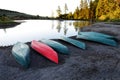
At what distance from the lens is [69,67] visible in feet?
25.0

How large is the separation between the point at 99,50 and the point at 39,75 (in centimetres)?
402

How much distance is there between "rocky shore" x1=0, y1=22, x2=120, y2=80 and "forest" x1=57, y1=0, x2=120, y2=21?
39.2m

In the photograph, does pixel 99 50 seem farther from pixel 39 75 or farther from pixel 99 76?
pixel 39 75

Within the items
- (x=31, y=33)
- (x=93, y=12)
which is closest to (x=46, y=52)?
(x=31, y=33)

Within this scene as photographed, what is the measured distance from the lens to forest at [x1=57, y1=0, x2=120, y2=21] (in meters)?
52.1

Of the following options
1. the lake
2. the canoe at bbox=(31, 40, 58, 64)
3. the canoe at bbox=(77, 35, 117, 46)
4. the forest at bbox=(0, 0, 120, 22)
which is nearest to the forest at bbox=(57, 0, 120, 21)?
the forest at bbox=(0, 0, 120, 22)

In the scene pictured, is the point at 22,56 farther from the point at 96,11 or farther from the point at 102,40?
the point at 96,11

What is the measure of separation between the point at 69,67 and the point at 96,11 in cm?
6421

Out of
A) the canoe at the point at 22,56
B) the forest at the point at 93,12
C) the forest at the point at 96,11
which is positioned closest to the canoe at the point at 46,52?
the canoe at the point at 22,56

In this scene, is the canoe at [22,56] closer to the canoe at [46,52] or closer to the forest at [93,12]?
the canoe at [46,52]

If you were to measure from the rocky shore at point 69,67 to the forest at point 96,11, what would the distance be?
3921 centimetres

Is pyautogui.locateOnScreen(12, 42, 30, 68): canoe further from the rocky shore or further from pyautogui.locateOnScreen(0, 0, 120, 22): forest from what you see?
pyautogui.locateOnScreen(0, 0, 120, 22): forest

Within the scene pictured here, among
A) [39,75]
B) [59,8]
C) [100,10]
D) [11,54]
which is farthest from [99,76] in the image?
[59,8]

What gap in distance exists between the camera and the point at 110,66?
791cm
